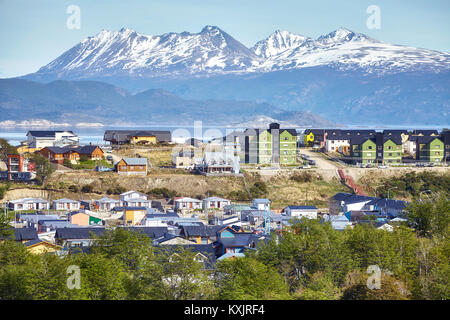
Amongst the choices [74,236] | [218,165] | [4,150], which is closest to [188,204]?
[218,165]

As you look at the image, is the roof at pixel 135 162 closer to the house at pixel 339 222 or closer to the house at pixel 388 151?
the house at pixel 339 222

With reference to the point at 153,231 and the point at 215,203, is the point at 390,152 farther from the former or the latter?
the point at 153,231

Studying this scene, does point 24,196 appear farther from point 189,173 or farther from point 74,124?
point 74,124

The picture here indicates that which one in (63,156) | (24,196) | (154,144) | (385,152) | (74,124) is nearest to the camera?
(24,196)

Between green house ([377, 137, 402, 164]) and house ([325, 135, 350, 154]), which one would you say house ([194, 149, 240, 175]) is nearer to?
green house ([377, 137, 402, 164])
